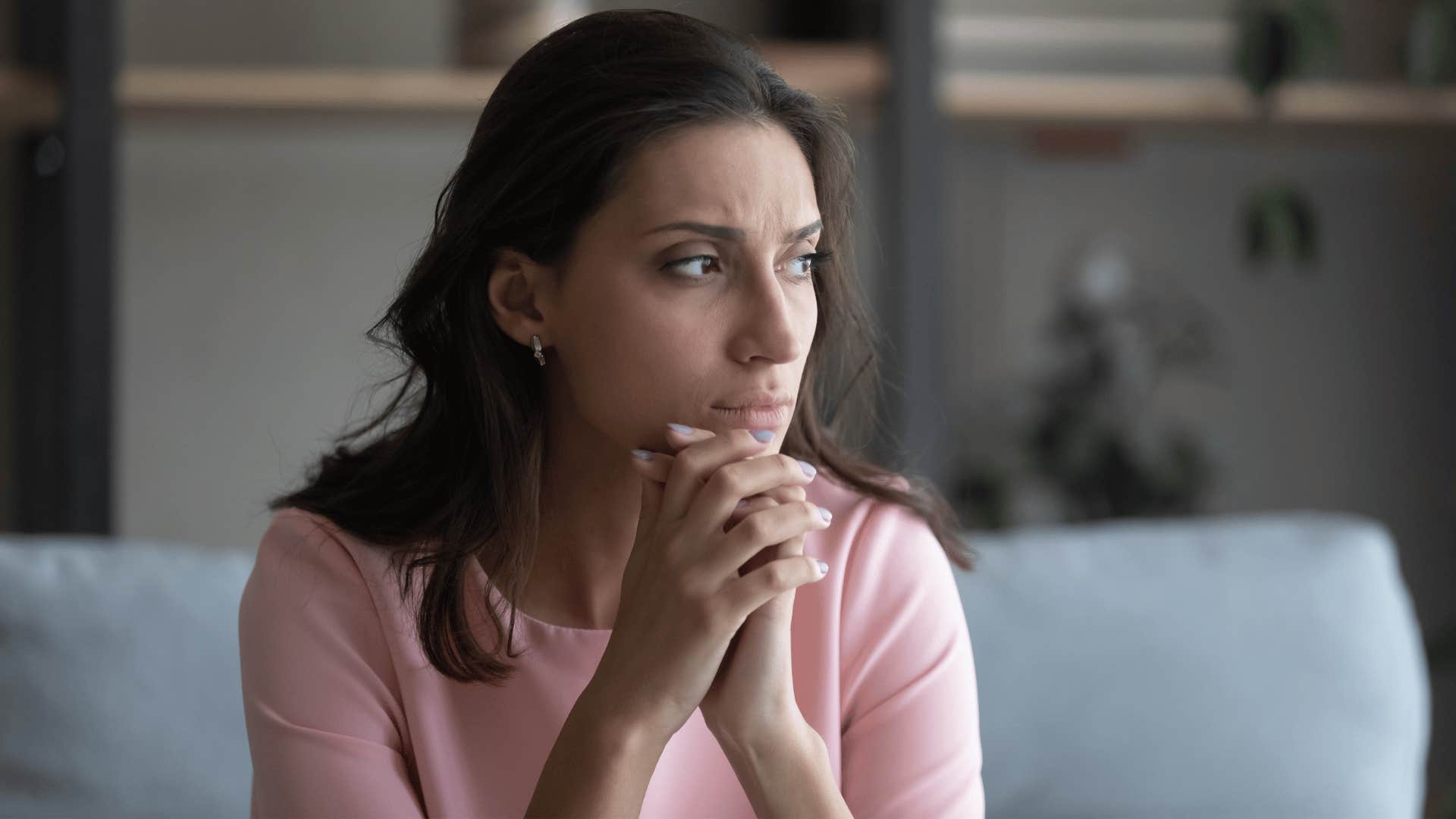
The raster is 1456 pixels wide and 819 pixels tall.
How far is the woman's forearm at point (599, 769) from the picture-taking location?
36.2 inches

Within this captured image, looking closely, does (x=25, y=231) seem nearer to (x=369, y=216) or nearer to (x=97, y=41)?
(x=97, y=41)

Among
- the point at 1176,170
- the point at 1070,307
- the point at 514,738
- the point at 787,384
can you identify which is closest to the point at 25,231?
the point at 514,738

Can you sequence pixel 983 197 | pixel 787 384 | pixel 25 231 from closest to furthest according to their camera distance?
pixel 787 384 < pixel 25 231 < pixel 983 197

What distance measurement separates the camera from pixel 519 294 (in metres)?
1.00

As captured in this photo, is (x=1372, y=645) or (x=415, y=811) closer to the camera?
(x=415, y=811)

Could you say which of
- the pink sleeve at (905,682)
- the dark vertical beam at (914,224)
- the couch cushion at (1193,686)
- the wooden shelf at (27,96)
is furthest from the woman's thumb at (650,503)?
the wooden shelf at (27,96)

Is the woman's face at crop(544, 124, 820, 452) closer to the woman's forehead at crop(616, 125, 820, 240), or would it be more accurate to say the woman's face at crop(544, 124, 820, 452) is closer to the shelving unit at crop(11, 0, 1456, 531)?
the woman's forehead at crop(616, 125, 820, 240)

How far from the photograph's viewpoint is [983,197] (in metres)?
2.66

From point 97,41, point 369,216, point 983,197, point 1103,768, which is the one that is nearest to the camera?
point 1103,768

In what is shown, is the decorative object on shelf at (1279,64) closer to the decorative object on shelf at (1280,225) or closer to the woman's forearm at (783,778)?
the decorative object on shelf at (1280,225)

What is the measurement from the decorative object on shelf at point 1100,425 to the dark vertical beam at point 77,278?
143 cm

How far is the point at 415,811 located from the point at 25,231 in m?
1.43

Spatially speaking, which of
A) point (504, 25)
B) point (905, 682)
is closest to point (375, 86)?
point (504, 25)

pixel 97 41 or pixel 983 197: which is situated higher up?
pixel 97 41
